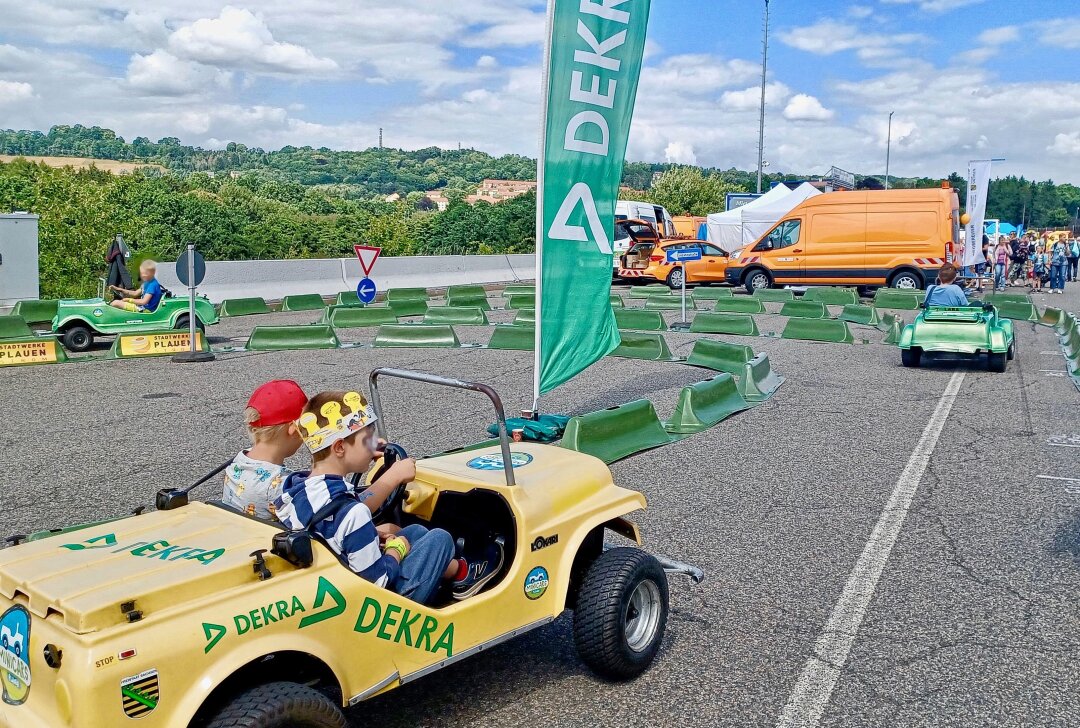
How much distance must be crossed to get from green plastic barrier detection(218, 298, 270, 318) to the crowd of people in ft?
61.3

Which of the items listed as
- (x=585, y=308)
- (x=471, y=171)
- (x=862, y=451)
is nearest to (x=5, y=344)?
(x=585, y=308)

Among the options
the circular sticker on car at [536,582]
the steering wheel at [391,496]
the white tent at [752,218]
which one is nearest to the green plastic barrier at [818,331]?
the steering wheel at [391,496]

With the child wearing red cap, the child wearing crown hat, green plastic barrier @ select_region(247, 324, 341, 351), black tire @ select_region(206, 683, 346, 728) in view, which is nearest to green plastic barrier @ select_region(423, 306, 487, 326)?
green plastic barrier @ select_region(247, 324, 341, 351)

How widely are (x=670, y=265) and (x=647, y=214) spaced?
9.34 metres

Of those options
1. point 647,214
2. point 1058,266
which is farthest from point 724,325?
point 647,214

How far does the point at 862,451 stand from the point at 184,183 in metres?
57.7

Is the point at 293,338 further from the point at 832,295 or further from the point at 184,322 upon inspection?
the point at 832,295

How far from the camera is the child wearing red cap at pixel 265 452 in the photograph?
3801 millimetres

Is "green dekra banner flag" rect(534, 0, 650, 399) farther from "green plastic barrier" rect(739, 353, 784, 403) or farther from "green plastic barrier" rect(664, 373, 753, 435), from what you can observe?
"green plastic barrier" rect(739, 353, 784, 403)

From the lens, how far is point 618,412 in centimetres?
859

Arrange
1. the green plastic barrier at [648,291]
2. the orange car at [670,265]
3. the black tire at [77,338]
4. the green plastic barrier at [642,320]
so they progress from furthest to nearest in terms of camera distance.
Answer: the orange car at [670,265], the green plastic barrier at [648,291], the green plastic barrier at [642,320], the black tire at [77,338]

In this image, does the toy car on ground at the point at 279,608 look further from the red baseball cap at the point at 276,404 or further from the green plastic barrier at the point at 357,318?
the green plastic barrier at the point at 357,318

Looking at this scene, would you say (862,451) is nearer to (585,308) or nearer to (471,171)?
(585,308)

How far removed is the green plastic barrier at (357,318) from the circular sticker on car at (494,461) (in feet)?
48.3
